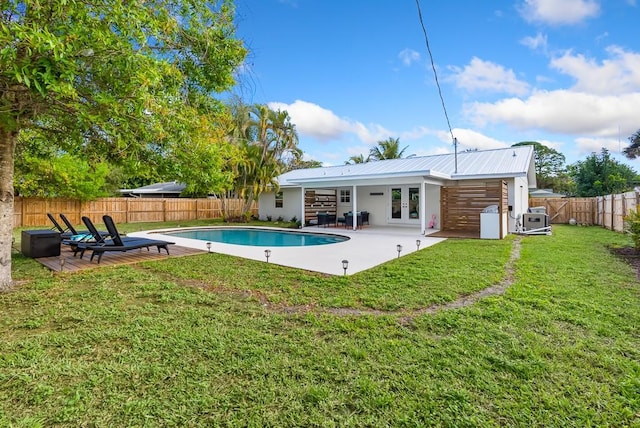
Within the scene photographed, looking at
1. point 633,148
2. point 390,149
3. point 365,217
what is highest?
point 390,149

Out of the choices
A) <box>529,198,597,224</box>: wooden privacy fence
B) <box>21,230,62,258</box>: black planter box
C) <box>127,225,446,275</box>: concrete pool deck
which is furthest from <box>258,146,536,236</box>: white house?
<box>21,230,62,258</box>: black planter box

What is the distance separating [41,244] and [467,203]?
49.4 feet

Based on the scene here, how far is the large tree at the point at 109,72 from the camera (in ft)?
10.6

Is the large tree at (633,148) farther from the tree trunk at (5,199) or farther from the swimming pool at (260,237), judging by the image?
the tree trunk at (5,199)

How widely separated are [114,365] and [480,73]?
1306 cm

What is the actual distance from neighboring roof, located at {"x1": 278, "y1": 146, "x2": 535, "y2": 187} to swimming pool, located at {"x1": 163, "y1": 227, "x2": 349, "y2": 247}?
2817 mm

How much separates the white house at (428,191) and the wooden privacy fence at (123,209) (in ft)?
20.8

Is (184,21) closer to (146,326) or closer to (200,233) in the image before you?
(146,326)

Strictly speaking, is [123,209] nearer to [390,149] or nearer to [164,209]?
[164,209]

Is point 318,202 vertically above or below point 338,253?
above

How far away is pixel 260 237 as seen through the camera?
14891 millimetres

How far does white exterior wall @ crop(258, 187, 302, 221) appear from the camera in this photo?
2090 centimetres

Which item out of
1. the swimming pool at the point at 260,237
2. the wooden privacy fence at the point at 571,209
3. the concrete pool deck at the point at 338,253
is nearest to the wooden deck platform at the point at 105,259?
the concrete pool deck at the point at 338,253

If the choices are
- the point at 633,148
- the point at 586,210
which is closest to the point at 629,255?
the point at 586,210
